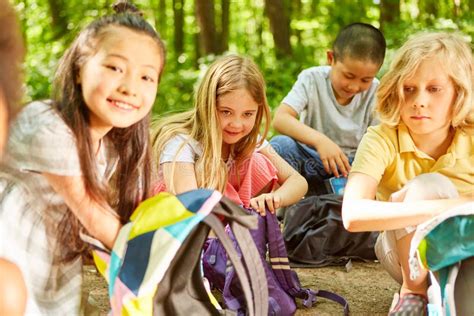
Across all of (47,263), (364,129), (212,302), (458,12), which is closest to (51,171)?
(47,263)

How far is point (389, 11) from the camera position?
32.1 ft

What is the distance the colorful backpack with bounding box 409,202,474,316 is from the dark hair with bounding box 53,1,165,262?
2.93 feet

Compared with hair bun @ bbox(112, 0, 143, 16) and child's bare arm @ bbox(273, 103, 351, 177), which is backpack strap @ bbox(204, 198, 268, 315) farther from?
child's bare arm @ bbox(273, 103, 351, 177)

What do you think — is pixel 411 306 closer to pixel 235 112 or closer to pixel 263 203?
pixel 263 203

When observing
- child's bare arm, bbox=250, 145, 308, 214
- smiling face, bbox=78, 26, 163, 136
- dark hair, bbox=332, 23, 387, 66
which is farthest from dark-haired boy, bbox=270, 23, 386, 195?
smiling face, bbox=78, 26, 163, 136

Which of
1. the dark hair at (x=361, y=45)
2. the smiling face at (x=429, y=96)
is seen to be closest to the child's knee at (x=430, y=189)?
the smiling face at (x=429, y=96)

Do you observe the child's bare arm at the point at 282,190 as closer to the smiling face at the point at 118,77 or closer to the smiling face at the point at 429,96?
the smiling face at the point at 429,96

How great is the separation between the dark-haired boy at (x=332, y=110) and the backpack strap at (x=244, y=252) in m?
1.61

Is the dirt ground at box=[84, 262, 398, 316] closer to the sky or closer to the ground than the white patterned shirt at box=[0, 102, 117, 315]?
closer to the ground

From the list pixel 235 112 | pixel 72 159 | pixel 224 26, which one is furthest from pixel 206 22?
pixel 72 159

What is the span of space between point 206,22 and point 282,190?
698cm

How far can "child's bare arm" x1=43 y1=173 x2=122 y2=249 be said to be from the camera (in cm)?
202

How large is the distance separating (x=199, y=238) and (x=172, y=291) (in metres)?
0.18

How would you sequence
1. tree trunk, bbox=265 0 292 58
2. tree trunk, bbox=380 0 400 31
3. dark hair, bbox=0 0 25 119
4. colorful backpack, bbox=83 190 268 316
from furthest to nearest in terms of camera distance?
tree trunk, bbox=380 0 400 31 < tree trunk, bbox=265 0 292 58 < colorful backpack, bbox=83 190 268 316 < dark hair, bbox=0 0 25 119
